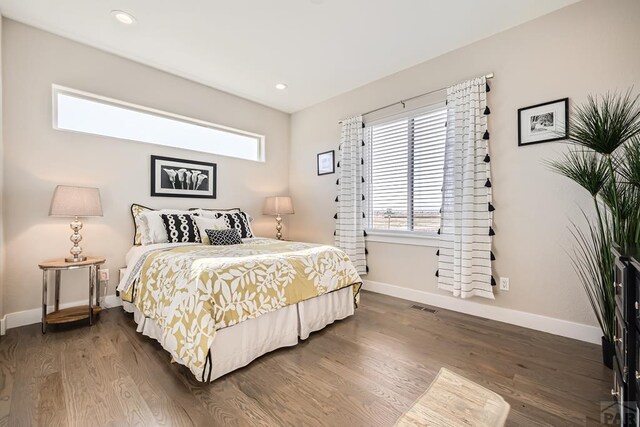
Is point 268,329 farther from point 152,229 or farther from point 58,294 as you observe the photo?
point 58,294

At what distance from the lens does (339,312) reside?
2678mm

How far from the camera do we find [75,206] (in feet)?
8.11

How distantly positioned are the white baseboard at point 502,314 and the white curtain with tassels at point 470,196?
0.18 metres

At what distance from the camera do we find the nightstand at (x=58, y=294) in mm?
2365

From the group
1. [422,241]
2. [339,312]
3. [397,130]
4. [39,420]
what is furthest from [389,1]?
[39,420]

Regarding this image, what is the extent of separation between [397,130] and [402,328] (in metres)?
2.28

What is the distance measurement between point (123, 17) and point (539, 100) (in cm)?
370

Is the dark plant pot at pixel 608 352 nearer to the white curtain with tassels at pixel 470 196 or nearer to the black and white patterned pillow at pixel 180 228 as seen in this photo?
the white curtain with tassels at pixel 470 196

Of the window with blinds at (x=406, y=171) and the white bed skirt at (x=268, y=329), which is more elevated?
the window with blinds at (x=406, y=171)

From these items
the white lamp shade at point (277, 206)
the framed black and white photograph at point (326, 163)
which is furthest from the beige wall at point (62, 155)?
the framed black and white photograph at point (326, 163)

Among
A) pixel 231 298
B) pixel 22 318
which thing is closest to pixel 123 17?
pixel 231 298

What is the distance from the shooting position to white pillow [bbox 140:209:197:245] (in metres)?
2.87

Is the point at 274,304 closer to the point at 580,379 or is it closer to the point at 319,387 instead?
the point at 319,387

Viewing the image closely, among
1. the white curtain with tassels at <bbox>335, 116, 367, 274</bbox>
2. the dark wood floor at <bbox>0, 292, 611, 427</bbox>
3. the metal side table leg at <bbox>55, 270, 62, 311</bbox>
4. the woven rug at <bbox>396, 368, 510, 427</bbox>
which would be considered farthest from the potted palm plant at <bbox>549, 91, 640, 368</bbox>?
the metal side table leg at <bbox>55, 270, 62, 311</bbox>
